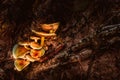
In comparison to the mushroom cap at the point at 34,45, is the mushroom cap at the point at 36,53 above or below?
below

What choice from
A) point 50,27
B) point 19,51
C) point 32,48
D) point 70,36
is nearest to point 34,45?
point 32,48

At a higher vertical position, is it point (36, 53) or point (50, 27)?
point (50, 27)

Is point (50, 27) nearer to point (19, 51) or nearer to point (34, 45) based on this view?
point (34, 45)

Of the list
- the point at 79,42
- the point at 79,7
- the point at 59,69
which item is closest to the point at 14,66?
the point at 59,69

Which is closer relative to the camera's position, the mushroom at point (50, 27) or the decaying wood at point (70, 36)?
the decaying wood at point (70, 36)

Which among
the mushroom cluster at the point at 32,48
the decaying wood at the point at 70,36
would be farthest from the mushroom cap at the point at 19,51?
the decaying wood at the point at 70,36

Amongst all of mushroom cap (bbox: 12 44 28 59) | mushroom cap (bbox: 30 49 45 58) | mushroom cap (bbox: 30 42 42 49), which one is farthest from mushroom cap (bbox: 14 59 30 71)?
mushroom cap (bbox: 30 42 42 49)

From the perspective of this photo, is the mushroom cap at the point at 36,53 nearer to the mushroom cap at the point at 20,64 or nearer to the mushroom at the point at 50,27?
the mushroom cap at the point at 20,64
